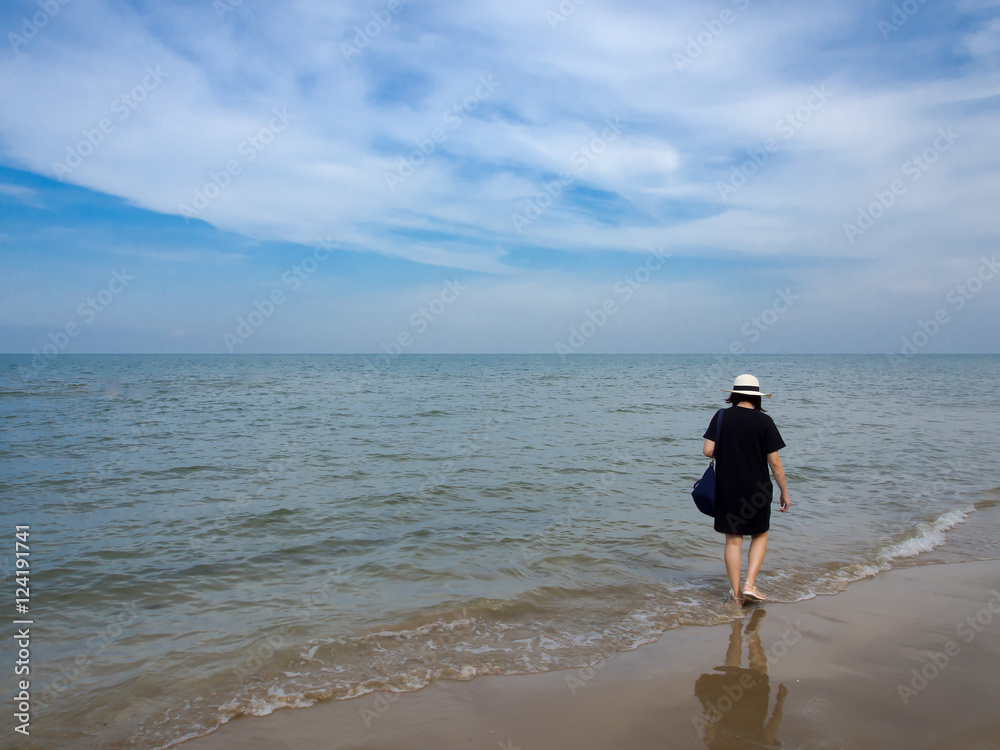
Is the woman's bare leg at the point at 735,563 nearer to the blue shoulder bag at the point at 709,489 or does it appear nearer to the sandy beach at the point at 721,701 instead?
the blue shoulder bag at the point at 709,489

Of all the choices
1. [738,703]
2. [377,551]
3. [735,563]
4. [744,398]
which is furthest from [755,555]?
[377,551]

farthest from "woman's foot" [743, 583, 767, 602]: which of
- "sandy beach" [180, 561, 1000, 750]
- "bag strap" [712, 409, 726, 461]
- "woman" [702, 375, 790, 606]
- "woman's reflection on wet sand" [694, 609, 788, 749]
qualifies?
"bag strap" [712, 409, 726, 461]

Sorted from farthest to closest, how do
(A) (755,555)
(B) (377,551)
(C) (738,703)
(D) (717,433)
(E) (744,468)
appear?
(B) (377,551) < (A) (755,555) < (D) (717,433) < (E) (744,468) < (C) (738,703)

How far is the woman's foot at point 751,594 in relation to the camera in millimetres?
5559

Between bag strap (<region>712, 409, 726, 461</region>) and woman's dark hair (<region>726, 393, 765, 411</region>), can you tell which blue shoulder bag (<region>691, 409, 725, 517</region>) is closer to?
bag strap (<region>712, 409, 726, 461</region>)

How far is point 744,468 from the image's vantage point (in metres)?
5.41

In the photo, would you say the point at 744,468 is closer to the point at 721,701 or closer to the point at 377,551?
the point at 721,701

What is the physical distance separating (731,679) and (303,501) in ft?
23.2

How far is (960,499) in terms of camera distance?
995 cm

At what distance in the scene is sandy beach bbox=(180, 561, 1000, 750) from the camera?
11.3 feet

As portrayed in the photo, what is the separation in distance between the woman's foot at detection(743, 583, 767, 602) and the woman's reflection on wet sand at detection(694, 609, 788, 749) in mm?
964

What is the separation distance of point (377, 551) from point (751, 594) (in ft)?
13.5

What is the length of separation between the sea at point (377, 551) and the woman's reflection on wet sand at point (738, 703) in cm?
75

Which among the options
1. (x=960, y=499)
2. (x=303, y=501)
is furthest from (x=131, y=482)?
(x=960, y=499)
